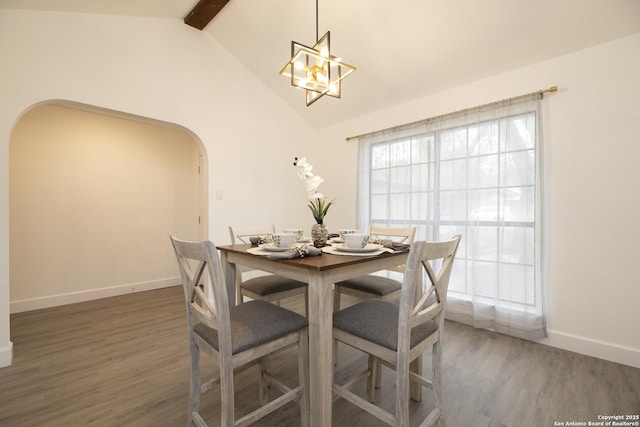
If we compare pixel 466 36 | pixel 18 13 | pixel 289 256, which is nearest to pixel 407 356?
pixel 289 256

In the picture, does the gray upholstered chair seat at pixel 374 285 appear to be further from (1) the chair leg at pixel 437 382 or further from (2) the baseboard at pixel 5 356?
(2) the baseboard at pixel 5 356

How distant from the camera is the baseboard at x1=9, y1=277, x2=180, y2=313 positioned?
2.89 meters

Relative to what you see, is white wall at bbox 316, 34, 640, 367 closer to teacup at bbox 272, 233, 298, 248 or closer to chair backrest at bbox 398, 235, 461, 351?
chair backrest at bbox 398, 235, 461, 351

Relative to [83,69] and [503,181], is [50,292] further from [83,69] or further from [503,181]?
[503,181]

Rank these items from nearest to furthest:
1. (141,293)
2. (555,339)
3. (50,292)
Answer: (555,339) → (50,292) → (141,293)

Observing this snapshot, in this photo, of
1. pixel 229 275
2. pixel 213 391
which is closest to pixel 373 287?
pixel 229 275

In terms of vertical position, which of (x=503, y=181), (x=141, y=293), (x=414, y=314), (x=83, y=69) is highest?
(x=83, y=69)

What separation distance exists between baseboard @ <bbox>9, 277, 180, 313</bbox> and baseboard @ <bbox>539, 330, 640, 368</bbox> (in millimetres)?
4384

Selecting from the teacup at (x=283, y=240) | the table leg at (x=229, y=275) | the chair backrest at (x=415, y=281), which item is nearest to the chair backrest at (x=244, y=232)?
the table leg at (x=229, y=275)

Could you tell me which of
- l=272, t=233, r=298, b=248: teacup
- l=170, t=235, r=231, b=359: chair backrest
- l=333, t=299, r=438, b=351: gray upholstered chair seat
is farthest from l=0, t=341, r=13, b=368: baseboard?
l=333, t=299, r=438, b=351: gray upholstered chair seat

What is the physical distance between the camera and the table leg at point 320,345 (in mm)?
1065

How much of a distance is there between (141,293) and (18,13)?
300 centimetres

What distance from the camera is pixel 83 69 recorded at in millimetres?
2193

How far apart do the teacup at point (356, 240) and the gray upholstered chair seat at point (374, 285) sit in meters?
0.52
